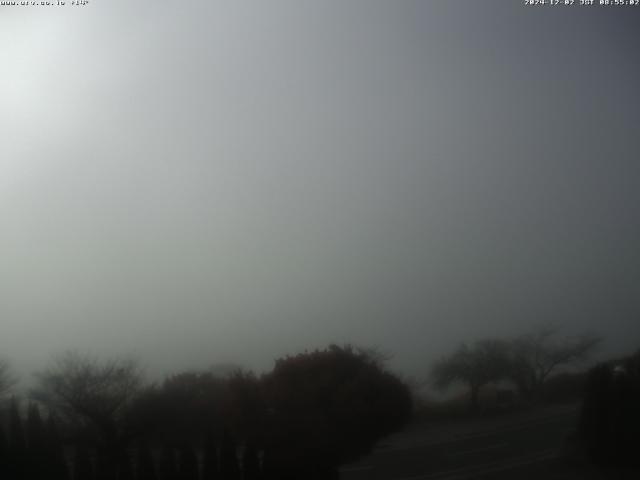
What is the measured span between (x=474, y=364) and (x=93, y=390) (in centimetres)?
164

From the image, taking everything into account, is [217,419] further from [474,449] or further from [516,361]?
[516,361]

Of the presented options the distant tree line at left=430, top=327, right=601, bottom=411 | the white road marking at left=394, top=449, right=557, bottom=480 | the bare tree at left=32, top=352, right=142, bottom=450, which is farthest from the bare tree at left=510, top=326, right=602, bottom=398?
the bare tree at left=32, top=352, right=142, bottom=450

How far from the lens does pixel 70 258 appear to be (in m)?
2.48

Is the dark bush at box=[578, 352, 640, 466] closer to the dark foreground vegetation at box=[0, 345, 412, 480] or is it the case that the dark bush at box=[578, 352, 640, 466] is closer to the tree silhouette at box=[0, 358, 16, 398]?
the dark foreground vegetation at box=[0, 345, 412, 480]

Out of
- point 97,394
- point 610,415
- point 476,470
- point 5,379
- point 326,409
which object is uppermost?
point 5,379

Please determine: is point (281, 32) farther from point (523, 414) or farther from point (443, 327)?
point (523, 414)

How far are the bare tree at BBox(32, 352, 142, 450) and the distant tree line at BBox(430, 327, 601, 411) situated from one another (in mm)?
1322

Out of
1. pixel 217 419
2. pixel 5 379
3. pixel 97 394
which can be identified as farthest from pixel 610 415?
pixel 5 379

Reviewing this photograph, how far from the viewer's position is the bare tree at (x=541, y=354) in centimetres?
240

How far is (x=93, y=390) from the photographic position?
7.79 feet

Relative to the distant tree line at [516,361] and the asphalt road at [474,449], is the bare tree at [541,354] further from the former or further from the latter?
the asphalt road at [474,449]

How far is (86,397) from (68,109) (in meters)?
1.29

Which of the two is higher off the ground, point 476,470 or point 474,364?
point 474,364

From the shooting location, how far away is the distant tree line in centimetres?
239
